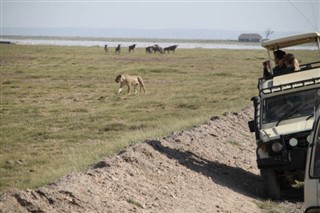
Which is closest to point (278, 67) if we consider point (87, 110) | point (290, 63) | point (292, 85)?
point (290, 63)

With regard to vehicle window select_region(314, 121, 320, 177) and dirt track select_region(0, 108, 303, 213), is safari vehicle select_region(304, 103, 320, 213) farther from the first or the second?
dirt track select_region(0, 108, 303, 213)

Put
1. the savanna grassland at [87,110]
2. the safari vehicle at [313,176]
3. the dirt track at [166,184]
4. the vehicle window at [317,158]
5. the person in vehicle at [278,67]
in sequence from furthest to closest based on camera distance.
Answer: the savanna grassland at [87,110]
the person in vehicle at [278,67]
the dirt track at [166,184]
the vehicle window at [317,158]
the safari vehicle at [313,176]

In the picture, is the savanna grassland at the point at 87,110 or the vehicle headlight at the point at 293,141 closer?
the vehicle headlight at the point at 293,141

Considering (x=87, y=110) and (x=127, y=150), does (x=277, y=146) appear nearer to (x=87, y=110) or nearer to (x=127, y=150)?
(x=127, y=150)

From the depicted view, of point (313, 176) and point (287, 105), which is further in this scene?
point (287, 105)

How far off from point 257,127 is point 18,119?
14.2 meters

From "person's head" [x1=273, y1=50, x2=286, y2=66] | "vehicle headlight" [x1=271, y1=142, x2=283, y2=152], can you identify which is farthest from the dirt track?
"person's head" [x1=273, y1=50, x2=286, y2=66]

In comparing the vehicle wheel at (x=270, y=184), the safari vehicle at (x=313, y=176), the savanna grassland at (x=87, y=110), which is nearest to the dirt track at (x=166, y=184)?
the vehicle wheel at (x=270, y=184)

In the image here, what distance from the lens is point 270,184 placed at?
10867mm

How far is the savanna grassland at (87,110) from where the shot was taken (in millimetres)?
15727

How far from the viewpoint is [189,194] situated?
10.6m

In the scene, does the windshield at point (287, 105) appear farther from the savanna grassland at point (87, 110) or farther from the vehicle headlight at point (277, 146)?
the savanna grassland at point (87, 110)

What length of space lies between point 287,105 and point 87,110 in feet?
52.7

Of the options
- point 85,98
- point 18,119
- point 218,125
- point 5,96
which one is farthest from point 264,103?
point 5,96
